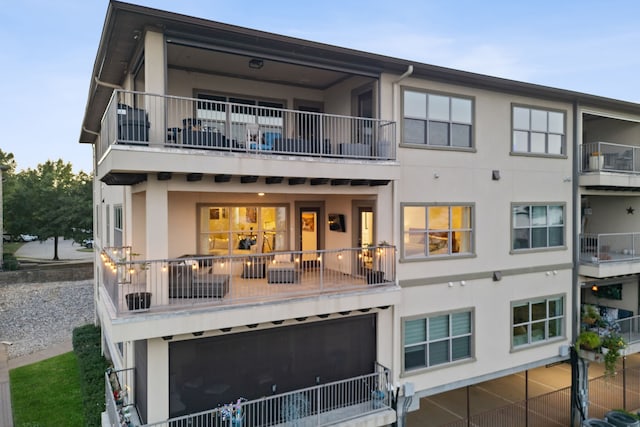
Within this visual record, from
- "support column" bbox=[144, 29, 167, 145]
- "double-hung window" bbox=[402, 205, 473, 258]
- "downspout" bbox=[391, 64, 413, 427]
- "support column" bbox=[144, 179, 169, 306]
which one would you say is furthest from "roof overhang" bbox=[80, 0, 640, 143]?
"double-hung window" bbox=[402, 205, 473, 258]

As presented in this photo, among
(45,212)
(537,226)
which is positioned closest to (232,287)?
(537,226)

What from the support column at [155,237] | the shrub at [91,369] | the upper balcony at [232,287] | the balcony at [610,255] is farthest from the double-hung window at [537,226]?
the shrub at [91,369]

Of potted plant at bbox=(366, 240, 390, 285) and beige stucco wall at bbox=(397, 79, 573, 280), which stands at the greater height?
beige stucco wall at bbox=(397, 79, 573, 280)

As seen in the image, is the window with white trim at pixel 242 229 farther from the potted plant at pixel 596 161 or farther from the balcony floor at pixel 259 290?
the potted plant at pixel 596 161

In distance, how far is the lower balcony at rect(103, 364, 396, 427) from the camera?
8.79 meters

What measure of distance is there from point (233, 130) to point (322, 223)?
179 inches

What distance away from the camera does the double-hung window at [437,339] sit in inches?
453

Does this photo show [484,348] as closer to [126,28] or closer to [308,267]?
[308,267]

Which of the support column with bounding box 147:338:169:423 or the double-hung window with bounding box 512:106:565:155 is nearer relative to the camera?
the support column with bounding box 147:338:169:423

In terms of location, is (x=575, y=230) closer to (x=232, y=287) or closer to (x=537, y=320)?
(x=537, y=320)

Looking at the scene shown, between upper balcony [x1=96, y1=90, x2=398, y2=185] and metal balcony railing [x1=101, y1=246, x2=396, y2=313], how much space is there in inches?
72.8

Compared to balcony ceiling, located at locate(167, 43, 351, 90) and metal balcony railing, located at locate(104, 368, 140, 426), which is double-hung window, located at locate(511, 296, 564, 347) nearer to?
balcony ceiling, located at locate(167, 43, 351, 90)

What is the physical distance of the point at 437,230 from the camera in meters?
12.0

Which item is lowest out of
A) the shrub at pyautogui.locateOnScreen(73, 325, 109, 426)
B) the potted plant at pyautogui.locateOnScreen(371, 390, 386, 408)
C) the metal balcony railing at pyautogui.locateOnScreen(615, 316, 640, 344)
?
the shrub at pyautogui.locateOnScreen(73, 325, 109, 426)
